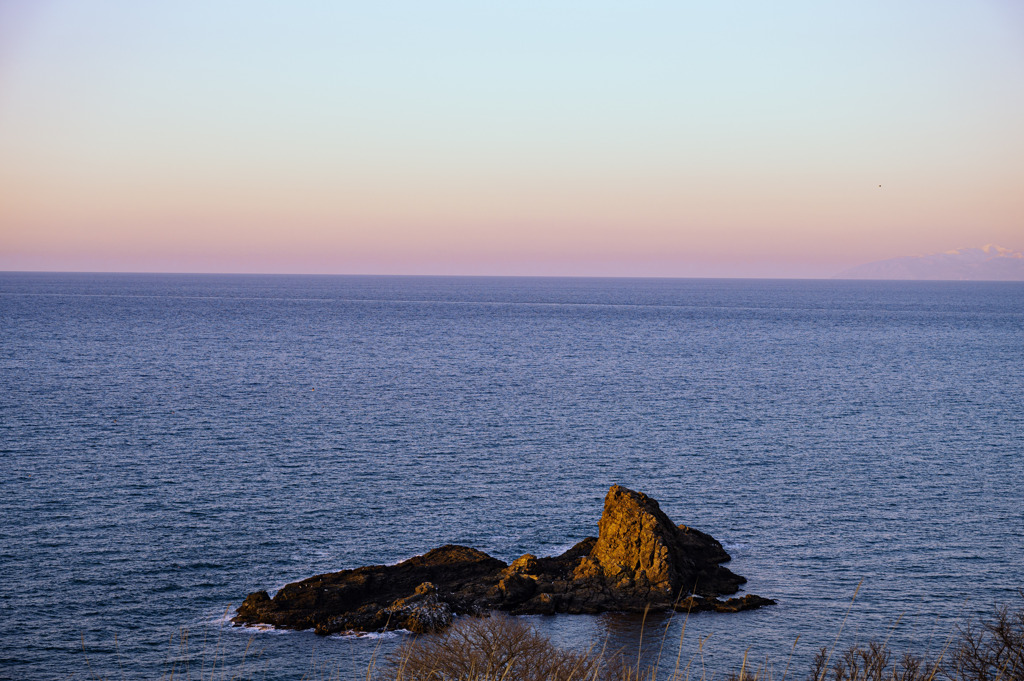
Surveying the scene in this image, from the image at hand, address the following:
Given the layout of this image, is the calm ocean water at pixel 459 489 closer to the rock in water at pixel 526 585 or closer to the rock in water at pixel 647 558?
the rock in water at pixel 526 585

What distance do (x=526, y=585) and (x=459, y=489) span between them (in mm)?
21092

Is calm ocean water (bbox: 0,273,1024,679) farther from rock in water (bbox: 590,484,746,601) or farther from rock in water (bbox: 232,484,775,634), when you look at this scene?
rock in water (bbox: 590,484,746,601)

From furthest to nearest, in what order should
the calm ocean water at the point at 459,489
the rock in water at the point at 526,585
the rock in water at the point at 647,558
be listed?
the rock in water at the point at 647,558 < the rock in water at the point at 526,585 < the calm ocean water at the point at 459,489

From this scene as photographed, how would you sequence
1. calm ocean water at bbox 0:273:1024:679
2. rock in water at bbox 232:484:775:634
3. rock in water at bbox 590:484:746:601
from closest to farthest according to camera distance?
1. calm ocean water at bbox 0:273:1024:679
2. rock in water at bbox 232:484:775:634
3. rock in water at bbox 590:484:746:601

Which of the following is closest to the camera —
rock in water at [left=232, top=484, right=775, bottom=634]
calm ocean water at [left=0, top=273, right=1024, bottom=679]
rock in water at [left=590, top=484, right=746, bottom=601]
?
calm ocean water at [left=0, top=273, right=1024, bottom=679]

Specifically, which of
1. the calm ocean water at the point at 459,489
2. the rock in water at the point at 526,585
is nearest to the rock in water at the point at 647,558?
the rock in water at the point at 526,585

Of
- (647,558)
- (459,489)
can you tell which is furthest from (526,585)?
(459,489)

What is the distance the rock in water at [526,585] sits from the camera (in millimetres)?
42500

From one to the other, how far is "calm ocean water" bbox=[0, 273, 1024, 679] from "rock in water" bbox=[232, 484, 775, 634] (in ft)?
5.18

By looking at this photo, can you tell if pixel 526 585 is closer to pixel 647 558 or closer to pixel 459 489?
pixel 647 558

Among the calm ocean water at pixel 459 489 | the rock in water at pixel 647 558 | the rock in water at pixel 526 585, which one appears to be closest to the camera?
the calm ocean water at pixel 459 489

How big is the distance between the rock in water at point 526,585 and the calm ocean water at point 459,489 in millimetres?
1578

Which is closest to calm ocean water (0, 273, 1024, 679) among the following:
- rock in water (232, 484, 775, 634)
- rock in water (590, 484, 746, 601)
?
rock in water (232, 484, 775, 634)

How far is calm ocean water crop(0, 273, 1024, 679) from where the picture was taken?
139 feet
